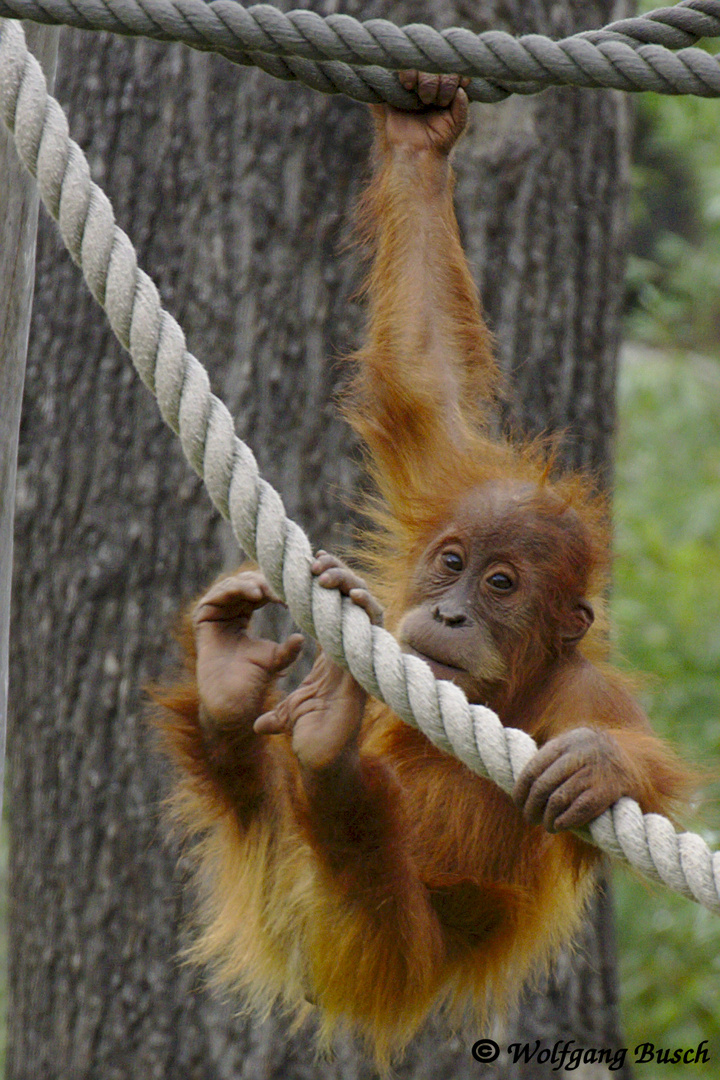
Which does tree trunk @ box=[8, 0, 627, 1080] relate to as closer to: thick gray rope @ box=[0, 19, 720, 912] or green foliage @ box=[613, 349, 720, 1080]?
green foliage @ box=[613, 349, 720, 1080]

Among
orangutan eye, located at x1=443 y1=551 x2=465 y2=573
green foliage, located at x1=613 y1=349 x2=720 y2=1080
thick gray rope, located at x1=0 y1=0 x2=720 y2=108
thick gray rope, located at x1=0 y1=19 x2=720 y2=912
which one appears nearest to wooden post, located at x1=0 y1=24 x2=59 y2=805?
thick gray rope, located at x1=0 y1=19 x2=720 y2=912

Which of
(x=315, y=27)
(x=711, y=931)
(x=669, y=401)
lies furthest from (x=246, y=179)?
(x=669, y=401)

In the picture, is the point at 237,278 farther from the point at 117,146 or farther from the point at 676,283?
the point at 676,283

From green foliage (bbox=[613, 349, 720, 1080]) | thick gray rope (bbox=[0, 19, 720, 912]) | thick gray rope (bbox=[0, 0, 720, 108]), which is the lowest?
green foliage (bbox=[613, 349, 720, 1080])

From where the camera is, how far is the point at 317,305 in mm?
3805

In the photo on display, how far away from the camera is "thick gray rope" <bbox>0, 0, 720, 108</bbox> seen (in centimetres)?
205

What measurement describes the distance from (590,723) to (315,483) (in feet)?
3.84

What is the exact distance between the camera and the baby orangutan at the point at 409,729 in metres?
2.82

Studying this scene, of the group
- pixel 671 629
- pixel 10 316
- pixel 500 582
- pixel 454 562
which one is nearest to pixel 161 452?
pixel 454 562

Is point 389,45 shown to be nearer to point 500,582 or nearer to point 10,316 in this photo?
point 10,316

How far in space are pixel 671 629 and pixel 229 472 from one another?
15.8 ft

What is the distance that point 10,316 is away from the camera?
2.51 metres

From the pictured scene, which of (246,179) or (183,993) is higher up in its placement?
(246,179)

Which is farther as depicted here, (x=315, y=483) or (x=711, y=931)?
(x=711, y=931)
